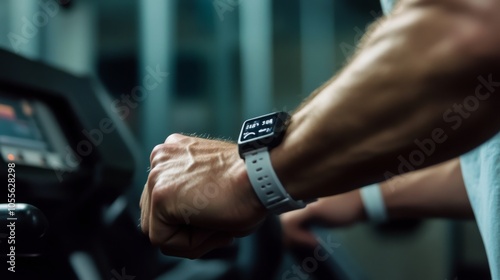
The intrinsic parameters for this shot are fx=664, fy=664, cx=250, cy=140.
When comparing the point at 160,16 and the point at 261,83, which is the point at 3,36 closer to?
the point at 160,16

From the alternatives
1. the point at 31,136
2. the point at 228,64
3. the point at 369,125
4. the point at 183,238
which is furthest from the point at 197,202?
the point at 228,64

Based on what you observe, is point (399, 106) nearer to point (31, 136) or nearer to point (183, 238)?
point (183, 238)

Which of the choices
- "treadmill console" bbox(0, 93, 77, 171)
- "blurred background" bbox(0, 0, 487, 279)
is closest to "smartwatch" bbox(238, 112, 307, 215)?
"treadmill console" bbox(0, 93, 77, 171)

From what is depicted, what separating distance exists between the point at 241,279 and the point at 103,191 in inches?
9.9

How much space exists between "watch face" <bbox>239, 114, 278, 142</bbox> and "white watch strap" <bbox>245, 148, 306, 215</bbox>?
2cm

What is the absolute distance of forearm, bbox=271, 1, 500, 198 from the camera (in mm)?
513

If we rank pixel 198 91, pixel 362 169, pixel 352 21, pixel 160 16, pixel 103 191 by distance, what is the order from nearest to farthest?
pixel 362 169, pixel 103 191, pixel 160 16, pixel 198 91, pixel 352 21

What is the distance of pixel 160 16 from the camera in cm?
289

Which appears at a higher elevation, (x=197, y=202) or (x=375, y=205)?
(x=197, y=202)

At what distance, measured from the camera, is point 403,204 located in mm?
1059

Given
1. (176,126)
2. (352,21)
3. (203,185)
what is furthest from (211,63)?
(203,185)

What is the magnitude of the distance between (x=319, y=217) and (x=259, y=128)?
1.41 ft

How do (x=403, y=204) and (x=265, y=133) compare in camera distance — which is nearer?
(x=265, y=133)

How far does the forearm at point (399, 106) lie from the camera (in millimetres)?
513
